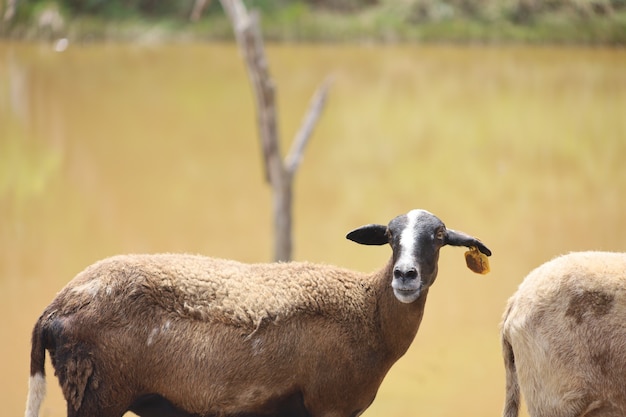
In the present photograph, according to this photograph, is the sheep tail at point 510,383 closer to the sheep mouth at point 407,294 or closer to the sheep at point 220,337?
the sheep at point 220,337

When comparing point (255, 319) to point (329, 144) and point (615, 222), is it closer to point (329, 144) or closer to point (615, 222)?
point (615, 222)

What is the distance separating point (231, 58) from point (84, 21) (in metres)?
4.95

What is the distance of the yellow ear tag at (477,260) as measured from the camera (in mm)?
4414

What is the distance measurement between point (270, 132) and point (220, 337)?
4.57 m

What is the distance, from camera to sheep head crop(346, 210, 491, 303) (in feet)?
13.2

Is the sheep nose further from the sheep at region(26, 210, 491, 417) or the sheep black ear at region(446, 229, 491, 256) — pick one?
the sheep black ear at region(446, 229, 491, 256)

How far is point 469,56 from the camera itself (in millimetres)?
24656

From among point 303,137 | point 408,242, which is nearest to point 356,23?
point 303,137

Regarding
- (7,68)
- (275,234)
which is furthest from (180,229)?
(7,68)

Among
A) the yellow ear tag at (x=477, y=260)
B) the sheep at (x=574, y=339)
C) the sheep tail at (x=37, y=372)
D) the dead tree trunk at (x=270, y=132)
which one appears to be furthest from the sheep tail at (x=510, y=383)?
the dead tree trunk at (x=270, y=132)

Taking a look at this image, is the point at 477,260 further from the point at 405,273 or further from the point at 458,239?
the point at 405,273

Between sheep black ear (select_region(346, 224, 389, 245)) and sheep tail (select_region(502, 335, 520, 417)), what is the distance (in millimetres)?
795

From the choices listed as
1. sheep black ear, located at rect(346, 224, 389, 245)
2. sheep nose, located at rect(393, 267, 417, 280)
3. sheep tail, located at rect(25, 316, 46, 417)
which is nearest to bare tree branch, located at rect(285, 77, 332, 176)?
sheep black ear, located at rect(346, 224, 389, 245)

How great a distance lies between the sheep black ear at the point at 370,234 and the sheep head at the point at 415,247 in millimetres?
11
